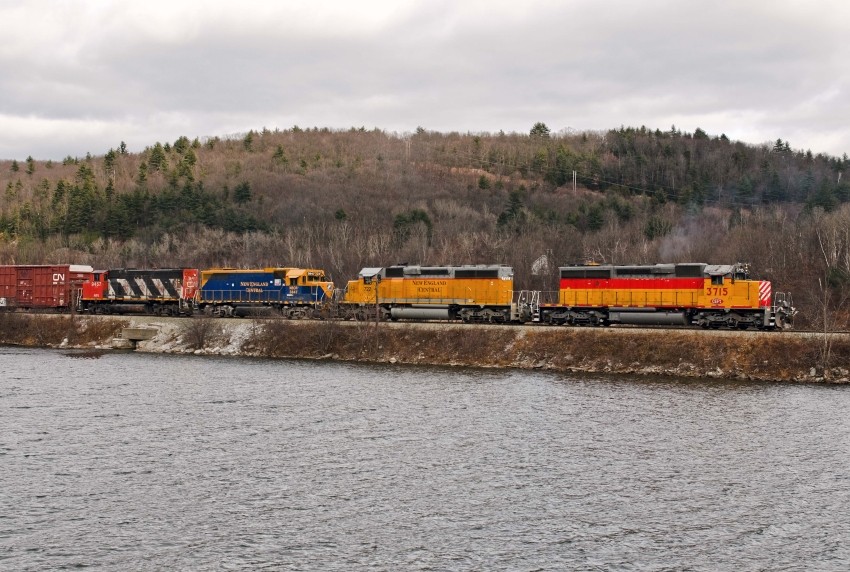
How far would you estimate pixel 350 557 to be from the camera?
17125 millimetres

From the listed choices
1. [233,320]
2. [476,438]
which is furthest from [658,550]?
[233,320]

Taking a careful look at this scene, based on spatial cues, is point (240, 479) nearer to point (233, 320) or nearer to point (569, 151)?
point (233, 320)

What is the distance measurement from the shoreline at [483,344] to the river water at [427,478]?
11.7 ft

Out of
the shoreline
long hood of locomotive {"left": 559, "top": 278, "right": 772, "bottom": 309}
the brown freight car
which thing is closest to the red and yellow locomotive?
long hood of locomotive {"left": 559, "top": 278, "right": 772, "bottom": 309}

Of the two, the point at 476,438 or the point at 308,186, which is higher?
the point at 308,186

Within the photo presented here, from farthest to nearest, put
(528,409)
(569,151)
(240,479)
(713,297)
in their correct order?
(569,151) → (713,297) → (528,409) → (240,479)

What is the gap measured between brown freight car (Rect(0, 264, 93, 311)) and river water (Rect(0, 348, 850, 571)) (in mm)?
31909

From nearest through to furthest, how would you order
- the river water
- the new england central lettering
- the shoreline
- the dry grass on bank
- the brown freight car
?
the river water → the shoreline → the new england central lettering → the dry grass on bank → the brown freight car

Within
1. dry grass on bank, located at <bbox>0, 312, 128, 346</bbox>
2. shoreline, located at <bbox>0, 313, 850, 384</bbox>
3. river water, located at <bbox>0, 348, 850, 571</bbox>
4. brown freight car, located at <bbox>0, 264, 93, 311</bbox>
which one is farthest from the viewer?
brown freight car, located at <bbox>0, 264, 93, 311</bbox>

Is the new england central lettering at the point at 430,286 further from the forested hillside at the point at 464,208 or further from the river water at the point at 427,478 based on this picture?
the forested hillside at the point at 464,208

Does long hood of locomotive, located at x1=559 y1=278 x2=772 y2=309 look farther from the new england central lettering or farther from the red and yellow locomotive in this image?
the new england central lettering

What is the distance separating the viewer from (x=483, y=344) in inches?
1891

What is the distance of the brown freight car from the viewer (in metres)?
66.1

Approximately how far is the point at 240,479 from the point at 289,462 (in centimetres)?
214
